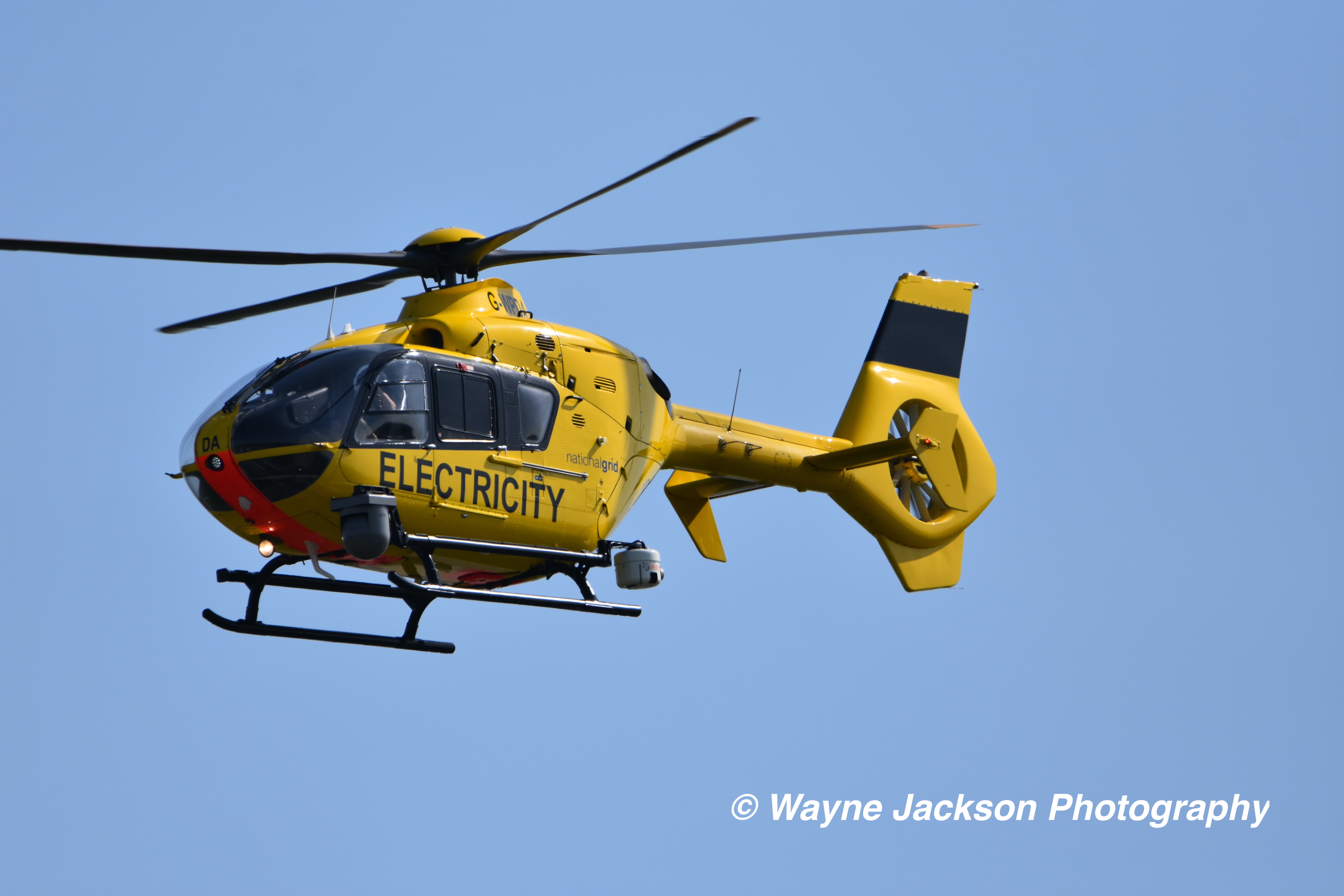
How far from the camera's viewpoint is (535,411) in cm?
1430

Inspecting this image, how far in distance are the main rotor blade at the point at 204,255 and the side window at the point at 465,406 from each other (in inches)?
56.5

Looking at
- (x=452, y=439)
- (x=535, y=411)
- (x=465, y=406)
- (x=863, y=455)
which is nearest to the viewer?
(x=452, y=439)

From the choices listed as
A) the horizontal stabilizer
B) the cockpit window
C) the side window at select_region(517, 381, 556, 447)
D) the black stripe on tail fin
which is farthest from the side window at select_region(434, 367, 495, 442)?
the black stripe on tail fin

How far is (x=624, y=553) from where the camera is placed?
583 inches

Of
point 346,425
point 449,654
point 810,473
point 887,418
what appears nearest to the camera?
point 346,425

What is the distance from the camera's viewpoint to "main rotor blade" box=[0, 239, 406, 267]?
12.6m

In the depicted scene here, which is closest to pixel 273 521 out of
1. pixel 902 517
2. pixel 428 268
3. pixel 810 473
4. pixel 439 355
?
pixel 439 355

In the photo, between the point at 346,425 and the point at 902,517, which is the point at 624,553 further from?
the point at 902,517

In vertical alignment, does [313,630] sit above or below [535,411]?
below

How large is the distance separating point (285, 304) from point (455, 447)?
8.71 ft

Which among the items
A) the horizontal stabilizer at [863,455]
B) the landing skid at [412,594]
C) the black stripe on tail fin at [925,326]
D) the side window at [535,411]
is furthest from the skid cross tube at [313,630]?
the black stripe on tail fin at [925,326]

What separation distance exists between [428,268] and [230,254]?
1.87m

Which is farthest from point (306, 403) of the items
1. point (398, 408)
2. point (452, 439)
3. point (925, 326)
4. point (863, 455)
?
point (925, 326)

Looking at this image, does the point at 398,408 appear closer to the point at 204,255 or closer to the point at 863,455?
the point at 204,255
